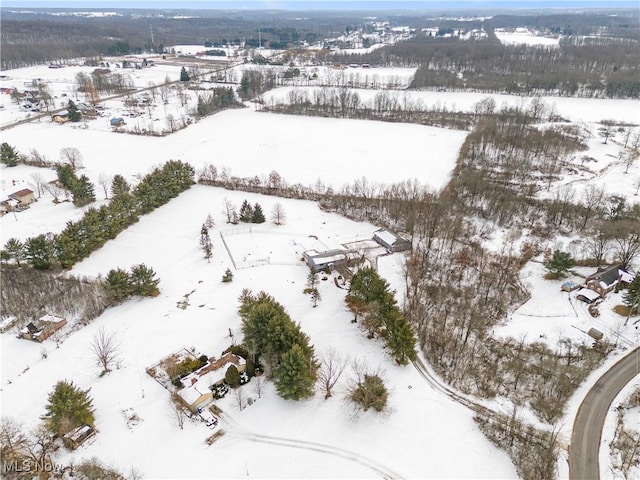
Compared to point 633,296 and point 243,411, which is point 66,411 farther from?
point 633,296

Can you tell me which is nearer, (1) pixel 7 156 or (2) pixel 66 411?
(2) pixel 66 411

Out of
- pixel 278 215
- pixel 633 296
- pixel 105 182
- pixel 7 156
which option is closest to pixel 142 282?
pixel 278 215

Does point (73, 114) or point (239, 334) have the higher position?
point (73, 114)

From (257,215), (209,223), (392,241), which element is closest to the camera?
(392,241)

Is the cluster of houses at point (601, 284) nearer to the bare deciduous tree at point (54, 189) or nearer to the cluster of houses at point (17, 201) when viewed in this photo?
the bare deciduous tree at point (54, 189)

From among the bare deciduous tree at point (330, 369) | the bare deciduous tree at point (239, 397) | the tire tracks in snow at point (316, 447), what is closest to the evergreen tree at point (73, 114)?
the bare deciduous tree at point (239, 397)

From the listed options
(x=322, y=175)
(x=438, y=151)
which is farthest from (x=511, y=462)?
(x=438, y=151)

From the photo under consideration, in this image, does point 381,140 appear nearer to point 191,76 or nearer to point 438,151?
point 438,151
